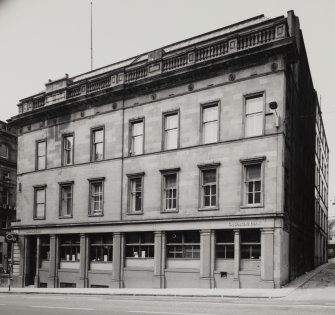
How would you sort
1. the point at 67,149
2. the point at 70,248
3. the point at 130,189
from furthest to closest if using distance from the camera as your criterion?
the point at 67,149 → the point at 70,248 → the point at 130,189

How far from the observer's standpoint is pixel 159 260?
25625 mm

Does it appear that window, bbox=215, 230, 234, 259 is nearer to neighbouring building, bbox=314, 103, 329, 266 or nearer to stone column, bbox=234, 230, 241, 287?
stone column, bbox=234, 230, 241, 287

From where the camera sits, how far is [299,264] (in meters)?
29.7

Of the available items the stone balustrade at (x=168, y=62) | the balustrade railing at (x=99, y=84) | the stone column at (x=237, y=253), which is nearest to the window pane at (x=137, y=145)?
the stone balustrade at (x=168, y=62)

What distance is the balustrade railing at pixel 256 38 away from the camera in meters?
23.2

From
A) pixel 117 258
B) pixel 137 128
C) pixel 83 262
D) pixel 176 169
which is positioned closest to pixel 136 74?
pixel 137 128

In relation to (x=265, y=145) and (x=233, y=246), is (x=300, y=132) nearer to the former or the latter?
(x=265, y=145)

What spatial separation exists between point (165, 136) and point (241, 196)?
620 cm

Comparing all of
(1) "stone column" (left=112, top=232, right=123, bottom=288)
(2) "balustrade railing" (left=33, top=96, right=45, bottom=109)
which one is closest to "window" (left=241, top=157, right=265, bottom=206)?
(1) "stone column" (left=112, top=232, right=123, bottom=288)

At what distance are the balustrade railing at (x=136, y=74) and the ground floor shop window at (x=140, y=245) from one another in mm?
9541

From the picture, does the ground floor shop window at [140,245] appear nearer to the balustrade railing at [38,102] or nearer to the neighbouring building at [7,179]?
the balustrade railing at [38,102]

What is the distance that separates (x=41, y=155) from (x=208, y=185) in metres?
14.9

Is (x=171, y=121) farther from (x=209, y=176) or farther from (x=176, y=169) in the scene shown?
(x=209, y=176)

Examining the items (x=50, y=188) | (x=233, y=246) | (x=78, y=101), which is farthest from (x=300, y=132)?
(x=50, y=188)
